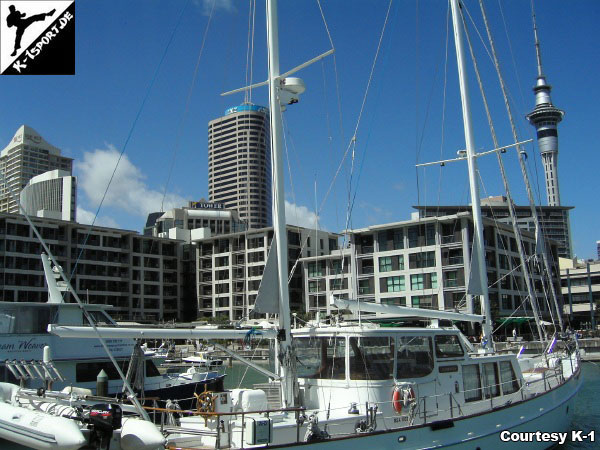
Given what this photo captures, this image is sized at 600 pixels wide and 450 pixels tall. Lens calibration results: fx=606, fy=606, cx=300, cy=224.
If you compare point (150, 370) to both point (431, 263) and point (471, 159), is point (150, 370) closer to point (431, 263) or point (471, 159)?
point (471, 159)

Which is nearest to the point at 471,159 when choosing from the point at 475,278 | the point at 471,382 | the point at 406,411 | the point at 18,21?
the point at 475,278

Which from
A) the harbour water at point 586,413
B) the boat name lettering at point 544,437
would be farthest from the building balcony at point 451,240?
the boat name lettering at point 544,437

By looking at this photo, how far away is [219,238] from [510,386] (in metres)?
90.7

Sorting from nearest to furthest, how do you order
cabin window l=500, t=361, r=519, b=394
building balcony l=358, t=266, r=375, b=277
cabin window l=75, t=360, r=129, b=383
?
cabin window l=500, t=361, r=519, b=394 → cabin window l=75, t=360, r=129, b=383 → building balcony l=358, t=266, r=375, b=277

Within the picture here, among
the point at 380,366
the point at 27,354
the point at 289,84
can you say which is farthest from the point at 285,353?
the point at 27,354

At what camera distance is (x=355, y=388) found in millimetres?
13562

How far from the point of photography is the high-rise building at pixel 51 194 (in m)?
181

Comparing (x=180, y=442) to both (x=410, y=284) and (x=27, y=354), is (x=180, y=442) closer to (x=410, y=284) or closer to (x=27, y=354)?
(x=27, y=354)

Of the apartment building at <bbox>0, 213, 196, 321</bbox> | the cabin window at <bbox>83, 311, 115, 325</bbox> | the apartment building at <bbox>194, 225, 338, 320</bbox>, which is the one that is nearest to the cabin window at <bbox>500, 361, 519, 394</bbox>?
the cabin window at <bbox>83, 311, 115, 325</bbox>

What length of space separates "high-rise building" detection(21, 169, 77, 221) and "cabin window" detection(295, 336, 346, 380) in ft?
573

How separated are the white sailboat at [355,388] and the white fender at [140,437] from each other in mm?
1200

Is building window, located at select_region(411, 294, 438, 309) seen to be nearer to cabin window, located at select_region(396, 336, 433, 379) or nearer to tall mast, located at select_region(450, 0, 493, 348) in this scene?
tall mast, located at select_region(450, 0, 493, 348)

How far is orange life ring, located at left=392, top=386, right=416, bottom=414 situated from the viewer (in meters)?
13.3

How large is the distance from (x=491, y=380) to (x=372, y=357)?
4316mm
